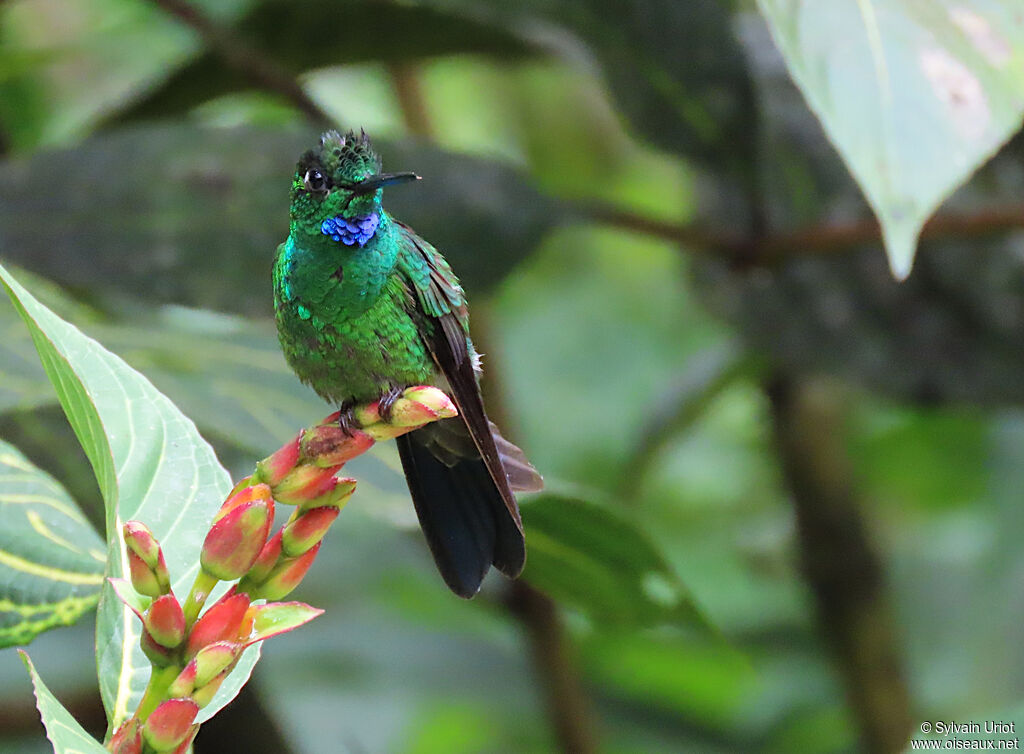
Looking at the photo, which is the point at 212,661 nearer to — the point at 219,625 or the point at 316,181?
the point at 219,625

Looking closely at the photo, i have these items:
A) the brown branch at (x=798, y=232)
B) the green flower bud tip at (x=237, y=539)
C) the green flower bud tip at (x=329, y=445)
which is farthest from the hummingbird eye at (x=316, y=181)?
the brown branch at (x=798, y=232)

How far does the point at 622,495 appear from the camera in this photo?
3.78 meters

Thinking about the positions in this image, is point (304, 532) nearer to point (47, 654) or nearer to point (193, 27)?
point (193, 27)

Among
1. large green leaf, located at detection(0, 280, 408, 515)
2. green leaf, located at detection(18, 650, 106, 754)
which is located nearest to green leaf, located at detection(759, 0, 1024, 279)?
green leaf, located at detection(18, 650, 106, 754)

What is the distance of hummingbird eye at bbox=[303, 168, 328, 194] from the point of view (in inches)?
57.5

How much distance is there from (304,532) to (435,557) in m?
0.36

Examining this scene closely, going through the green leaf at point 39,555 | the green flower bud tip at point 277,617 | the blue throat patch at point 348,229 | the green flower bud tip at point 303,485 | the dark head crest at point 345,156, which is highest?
the dark head crest at point 345,156

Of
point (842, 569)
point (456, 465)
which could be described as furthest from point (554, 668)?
point (456, 465)

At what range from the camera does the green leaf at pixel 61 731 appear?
100 cm

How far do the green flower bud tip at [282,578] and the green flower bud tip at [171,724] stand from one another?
169 millimetres

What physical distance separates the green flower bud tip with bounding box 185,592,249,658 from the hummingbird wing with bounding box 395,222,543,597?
1.30 feet

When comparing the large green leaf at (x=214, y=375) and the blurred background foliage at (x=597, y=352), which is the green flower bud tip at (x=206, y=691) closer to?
the blurred background foliage at (x=597, y=352)

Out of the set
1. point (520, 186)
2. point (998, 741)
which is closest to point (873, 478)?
point (520, 186)

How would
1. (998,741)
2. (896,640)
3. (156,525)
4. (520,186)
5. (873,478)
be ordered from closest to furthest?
(156,525), (998,741), (520,186), (896,640), (873,478)
